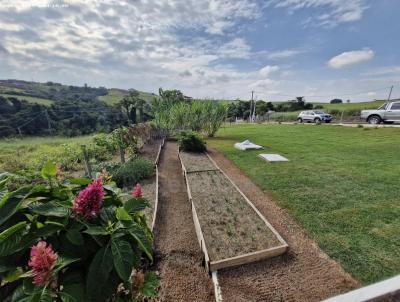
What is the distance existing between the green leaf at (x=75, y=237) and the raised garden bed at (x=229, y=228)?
2.29 meters

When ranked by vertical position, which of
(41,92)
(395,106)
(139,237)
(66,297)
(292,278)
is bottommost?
(292,278)

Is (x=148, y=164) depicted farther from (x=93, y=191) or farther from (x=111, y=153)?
(x=93, y=191)

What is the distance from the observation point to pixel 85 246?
119cm

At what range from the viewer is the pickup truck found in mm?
15695

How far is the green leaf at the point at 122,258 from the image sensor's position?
3.59 ft

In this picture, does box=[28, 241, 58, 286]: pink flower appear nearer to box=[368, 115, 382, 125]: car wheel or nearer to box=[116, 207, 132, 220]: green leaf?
box=[116, 207, 132, 220]: green leaf

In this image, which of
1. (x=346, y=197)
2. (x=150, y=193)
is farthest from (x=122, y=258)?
(x=346, y=197)

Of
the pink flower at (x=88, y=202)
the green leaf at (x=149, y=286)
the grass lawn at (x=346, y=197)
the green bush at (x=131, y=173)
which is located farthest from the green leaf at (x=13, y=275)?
the green bush at (x=131, y=173)

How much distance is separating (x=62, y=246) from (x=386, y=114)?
21571mm

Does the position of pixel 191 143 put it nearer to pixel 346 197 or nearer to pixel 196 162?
pixel 196 162

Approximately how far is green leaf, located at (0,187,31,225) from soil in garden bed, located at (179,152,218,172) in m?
Result: 6.15

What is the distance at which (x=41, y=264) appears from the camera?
921 mm

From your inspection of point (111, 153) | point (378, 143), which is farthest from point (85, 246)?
point (378, 143)

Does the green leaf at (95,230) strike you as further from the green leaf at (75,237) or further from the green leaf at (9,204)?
the green leaf at (9,204)
